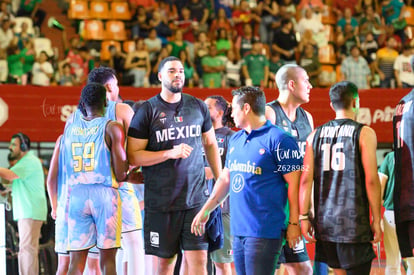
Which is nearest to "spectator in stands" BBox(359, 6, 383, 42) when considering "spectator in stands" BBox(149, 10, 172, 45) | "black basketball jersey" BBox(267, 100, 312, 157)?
"spectator in stands" BBox(149, 10, 172, 45)

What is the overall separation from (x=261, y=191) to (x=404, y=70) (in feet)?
39.8

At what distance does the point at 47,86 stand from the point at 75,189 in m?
7.42

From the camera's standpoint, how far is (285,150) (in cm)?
537

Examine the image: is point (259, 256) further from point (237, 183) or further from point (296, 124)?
point (296, 124)

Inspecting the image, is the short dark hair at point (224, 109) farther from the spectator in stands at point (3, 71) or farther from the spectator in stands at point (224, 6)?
the spectator in stands at point (224, 6)

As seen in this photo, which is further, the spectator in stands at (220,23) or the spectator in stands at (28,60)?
the spectator in stands at (220,23)

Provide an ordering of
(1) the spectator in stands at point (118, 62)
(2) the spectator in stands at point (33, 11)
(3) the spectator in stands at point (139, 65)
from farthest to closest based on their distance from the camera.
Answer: (2) the spectator in stands at point (33, 11) < (1) the spectator in stands at point (118, 62) < (3) the spectator in stands at point (139, 65)

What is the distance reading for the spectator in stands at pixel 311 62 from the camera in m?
16.3

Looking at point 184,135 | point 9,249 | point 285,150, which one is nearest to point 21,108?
point 9,249

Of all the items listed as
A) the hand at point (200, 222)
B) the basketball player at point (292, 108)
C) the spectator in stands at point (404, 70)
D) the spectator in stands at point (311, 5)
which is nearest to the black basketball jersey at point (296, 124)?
the basketball player at point (292, 108)

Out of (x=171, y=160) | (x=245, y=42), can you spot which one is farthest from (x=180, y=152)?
(x=245, y=42)

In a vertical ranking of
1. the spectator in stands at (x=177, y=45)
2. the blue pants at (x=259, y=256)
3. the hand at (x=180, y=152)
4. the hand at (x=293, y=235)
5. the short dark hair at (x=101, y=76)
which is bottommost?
the blue pants at (x=259, y=256)

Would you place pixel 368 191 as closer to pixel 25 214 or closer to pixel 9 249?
pixel 25 214

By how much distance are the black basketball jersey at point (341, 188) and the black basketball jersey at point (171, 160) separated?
120 cm
